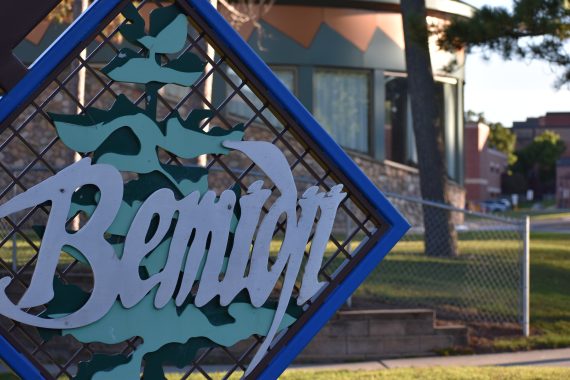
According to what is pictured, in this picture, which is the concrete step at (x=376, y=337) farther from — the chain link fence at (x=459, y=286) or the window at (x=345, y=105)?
the window at (x=345, y=105)

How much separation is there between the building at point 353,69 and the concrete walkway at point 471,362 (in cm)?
1235

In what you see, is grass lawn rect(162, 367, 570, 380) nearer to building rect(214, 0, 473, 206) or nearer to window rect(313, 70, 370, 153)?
building rect(214, 0, 473, 206)

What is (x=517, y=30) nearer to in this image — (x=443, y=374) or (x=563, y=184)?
(x=443, y=374)

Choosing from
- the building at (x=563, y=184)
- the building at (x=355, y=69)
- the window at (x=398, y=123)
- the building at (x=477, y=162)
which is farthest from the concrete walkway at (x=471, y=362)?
the building at (x=563, y=184)

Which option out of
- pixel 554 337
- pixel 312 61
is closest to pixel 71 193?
pixel 554 337

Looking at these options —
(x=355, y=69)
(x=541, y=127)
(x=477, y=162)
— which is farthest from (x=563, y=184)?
(x=355, y=69)

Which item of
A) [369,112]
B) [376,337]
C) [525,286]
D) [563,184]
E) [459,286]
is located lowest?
[563,184]

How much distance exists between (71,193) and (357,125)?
752 inches

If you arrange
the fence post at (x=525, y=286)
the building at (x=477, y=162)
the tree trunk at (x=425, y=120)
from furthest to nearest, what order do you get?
the building at (x=477, y=162), the tree trunk at (x=425, y=120), the fence post at (x=525, y=286)

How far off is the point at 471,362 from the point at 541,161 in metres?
102

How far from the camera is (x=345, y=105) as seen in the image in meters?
23.4

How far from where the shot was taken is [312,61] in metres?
22.5

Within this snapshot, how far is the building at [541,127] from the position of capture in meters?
120

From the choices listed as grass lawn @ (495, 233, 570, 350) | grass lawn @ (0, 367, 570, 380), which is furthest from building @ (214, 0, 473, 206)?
grass lawn @ (0, 367, 570, 380)
